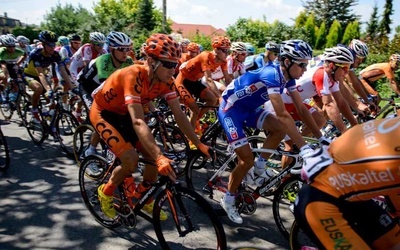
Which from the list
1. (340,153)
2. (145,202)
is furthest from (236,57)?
(340,153)

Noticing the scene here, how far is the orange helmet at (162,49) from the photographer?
10.8ft

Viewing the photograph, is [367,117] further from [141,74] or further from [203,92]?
[141,74]

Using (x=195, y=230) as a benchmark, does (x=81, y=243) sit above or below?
below

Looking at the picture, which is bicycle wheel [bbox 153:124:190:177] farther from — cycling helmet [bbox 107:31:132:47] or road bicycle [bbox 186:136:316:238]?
cycling helmet [bbox 107:31:132:47]

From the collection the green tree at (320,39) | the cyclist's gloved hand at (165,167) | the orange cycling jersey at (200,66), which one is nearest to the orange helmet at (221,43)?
the orange cycling jersey at (200,66)

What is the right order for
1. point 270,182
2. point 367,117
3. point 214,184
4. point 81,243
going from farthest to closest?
1. point 367,117
2. point 214,184
3. point 270,182
4. point 81,243

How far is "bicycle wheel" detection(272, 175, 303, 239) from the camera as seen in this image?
12.1 ft

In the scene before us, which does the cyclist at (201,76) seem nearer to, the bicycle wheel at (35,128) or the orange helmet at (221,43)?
the orange helmet at (221,43)

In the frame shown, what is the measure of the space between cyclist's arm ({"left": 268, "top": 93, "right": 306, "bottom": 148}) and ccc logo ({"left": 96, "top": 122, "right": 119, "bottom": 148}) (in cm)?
173

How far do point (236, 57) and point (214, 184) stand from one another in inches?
151

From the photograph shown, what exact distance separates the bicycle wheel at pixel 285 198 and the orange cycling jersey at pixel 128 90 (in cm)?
156

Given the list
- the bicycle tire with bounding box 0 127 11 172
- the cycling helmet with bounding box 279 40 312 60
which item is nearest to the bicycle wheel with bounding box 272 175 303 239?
the cycling helmet with bounding box 279 40 312 60

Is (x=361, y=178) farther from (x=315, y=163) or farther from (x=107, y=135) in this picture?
(x=107, y=135)

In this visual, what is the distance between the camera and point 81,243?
374 centimetres
